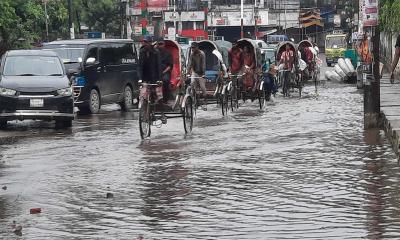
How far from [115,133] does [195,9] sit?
77.4 meters

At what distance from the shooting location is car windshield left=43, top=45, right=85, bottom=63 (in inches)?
1019

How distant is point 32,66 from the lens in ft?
72.3

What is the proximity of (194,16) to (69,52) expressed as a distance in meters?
61.8

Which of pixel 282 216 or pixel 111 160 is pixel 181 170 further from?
pixel 282 216

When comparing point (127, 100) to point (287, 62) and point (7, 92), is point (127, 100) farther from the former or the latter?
point (7, 92)

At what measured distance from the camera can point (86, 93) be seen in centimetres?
2550

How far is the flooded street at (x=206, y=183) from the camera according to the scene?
9164mm

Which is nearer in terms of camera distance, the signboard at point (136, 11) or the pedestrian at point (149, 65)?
the pedestrian at point (149, 65)

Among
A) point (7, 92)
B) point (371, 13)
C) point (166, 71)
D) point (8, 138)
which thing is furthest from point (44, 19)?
point (371, 13)

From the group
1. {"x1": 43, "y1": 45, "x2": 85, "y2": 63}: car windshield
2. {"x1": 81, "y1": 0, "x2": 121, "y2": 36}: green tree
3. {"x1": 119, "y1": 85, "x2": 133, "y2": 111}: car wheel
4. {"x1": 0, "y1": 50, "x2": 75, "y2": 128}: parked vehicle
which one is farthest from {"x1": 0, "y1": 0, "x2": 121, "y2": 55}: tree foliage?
{"x1": 0, "y1": 50, "x2": 75, "y2": 128}: parked vehicle

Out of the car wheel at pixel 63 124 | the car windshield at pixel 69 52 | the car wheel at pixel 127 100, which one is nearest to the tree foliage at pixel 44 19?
the car wheel at pixel 127 100

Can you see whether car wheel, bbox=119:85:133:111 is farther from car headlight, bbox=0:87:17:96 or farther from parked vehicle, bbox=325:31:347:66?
parked vehicle, bbox=325:31:347:66

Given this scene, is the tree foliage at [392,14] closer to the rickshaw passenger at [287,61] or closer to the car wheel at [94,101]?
the rickshaw passenger at [287,61]

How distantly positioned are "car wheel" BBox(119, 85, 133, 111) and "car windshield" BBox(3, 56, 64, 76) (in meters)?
5.37
